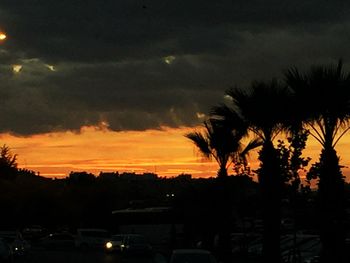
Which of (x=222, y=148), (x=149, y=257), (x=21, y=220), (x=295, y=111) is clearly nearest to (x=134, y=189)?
(x=21, y=220)

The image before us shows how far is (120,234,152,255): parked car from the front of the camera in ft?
167

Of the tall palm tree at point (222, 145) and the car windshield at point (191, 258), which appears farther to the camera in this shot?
the tall palm tree at point (222, 145)

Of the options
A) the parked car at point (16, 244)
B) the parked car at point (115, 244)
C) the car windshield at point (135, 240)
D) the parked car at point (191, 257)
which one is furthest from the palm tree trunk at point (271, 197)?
the parked car at point (115, 244)

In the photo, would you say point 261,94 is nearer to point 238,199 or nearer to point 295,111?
point 295,111

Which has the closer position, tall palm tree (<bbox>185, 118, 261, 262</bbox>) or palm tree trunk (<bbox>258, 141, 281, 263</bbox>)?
palm tree trunk (<bbox>258, 141, 281, 263</bbox>)

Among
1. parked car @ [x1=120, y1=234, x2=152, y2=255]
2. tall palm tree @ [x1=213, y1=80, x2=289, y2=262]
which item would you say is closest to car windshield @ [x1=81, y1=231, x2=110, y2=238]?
parked car @ [x1=120, y1=234, x2=152, y2=255]

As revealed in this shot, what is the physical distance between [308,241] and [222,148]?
6730mm

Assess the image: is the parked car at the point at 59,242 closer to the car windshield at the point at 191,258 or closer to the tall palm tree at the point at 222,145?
the tall palm tree at the point at 222,145

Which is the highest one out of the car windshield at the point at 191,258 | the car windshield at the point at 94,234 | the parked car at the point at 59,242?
the car windshield at the point at 94,234

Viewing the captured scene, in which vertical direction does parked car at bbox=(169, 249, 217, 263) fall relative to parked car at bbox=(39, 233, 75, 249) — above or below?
Result: above

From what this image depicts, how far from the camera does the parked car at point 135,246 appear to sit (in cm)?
5103

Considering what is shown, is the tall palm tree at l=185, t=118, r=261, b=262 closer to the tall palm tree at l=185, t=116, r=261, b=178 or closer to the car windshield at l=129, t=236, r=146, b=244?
the tall palm tree at l=185, t=116, r=261, b=178

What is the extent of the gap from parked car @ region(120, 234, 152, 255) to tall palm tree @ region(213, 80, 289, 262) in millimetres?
20570

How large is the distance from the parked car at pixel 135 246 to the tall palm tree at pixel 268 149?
67.5ft
